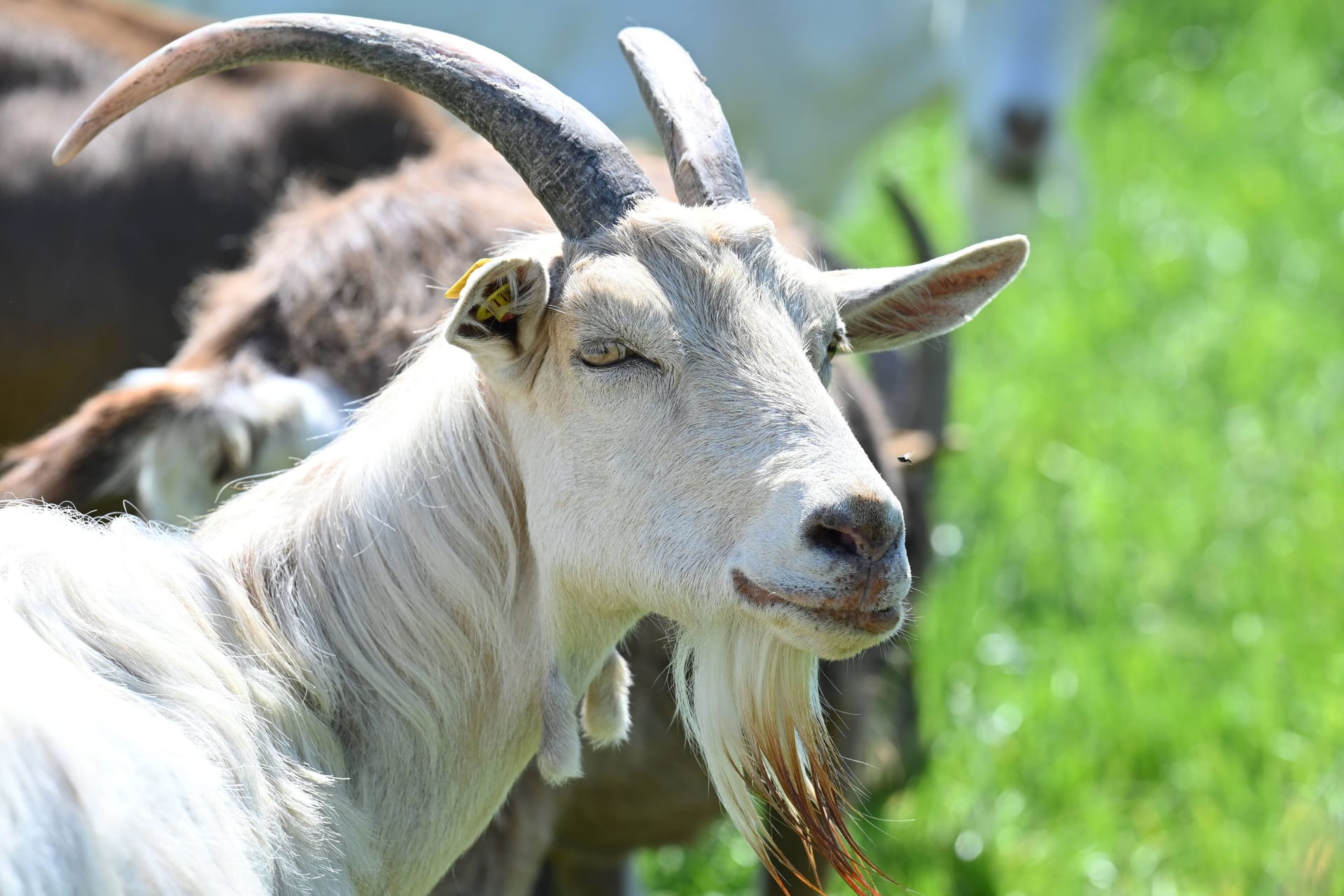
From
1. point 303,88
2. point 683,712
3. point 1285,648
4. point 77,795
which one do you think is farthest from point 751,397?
point 1285,648

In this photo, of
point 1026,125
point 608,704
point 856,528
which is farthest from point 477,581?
point 1026,125

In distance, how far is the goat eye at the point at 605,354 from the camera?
230 centimetres

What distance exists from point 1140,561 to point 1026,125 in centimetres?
253

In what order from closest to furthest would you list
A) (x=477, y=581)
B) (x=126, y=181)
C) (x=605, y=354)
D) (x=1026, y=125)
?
(x=605, y=354), (x=477, y=581), (x=126, y=181), (x=1026, y=125)

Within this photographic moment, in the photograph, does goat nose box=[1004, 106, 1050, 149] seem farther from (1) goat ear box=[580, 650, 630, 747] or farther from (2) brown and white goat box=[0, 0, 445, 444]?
(1) goat ear box=[580, 650, 630, 747]

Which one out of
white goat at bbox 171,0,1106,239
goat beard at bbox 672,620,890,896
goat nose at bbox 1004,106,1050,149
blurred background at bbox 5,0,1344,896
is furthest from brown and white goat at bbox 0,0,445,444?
goat nose at bbox 1004,106,1050,149

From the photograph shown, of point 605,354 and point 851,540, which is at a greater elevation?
point 605,354

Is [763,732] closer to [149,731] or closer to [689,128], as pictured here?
[149,731]

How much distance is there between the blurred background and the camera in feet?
16.5

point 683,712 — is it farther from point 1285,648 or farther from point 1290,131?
point 1290,131

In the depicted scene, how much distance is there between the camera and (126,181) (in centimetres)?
477

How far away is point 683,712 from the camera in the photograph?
99.2 inches

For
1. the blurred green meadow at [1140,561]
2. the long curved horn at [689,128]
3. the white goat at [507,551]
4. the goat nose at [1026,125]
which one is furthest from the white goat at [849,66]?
the white goat at [507,551]

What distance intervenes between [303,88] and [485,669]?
3.10 meters
